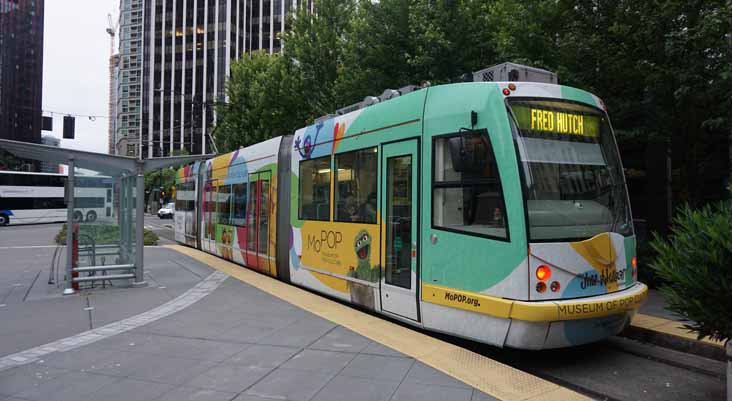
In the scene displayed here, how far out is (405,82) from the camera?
557 inches

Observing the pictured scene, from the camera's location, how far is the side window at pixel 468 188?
16.9 feet

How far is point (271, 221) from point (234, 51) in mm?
82783

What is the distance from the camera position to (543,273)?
4883 millimetres

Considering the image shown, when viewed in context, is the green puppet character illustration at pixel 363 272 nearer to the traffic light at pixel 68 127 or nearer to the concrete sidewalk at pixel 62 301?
the concrete sidewalk at pixel 62 301

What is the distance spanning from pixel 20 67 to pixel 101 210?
4742 inches

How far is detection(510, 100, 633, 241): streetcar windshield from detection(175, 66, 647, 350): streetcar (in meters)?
0.01

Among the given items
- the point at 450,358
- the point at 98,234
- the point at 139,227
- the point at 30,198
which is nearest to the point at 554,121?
the point at 450,358

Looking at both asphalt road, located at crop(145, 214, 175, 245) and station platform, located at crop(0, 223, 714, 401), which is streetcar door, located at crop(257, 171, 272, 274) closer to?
station platform, located at crop(0, 223, 714, 401)

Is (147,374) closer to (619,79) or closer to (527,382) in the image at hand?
(527,382)

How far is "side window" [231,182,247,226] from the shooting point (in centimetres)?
1198

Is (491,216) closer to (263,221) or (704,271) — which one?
(704,271)

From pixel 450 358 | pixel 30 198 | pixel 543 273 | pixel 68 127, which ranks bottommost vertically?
pixel 450 358

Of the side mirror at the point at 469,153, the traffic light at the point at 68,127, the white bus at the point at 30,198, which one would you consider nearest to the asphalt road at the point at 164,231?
the traffic light at the point at 68,127

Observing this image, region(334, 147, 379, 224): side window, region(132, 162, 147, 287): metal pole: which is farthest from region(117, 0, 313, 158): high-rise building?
region(334, 147, 379, 224): side window
